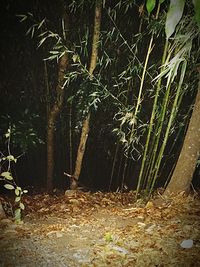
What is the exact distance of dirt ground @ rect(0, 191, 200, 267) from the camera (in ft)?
7.76

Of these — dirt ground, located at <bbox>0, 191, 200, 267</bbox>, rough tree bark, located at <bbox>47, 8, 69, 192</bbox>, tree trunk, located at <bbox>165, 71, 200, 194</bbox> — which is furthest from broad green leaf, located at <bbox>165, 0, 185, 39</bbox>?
rough tree bark, located at <bbox>47, 8, 69, 192</bbox>

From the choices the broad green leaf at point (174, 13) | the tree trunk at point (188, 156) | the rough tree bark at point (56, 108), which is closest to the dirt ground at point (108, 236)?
the tree trunk at point (188, 156)

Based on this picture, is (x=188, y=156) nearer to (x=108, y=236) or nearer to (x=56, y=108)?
(x=108, y=236)

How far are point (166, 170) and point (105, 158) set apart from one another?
1311mm

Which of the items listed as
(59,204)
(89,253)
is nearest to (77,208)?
(59,204)

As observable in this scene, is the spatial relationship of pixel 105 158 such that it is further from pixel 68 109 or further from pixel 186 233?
pixel 186 233

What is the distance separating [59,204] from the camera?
4.26 m

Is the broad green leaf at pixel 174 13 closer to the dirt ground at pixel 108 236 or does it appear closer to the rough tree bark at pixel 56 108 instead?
the dirt ground at pixel 108 236

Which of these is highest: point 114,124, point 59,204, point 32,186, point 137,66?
point 137,66

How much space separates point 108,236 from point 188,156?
1339mm

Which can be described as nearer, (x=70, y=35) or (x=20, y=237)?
(x=20, y=237)

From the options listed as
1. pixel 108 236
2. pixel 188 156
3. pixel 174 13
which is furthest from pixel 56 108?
pixel 174 13

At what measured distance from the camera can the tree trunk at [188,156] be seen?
338 cm

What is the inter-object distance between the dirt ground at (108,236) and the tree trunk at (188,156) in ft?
0.52
